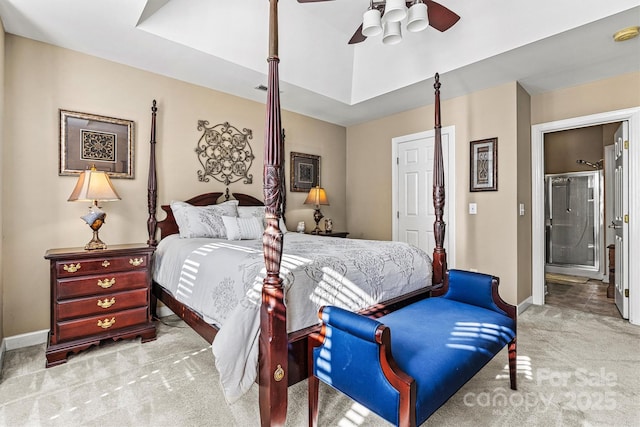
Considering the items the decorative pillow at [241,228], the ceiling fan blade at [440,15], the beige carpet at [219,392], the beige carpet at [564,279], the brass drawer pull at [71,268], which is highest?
the ceiling fan blade at [440,15]

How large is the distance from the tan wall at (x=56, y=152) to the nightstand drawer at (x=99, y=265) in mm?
584

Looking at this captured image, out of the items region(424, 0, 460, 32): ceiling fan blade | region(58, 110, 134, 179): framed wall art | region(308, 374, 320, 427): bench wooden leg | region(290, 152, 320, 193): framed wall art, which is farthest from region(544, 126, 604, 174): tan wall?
region(58, 110, 134, 179): framed wall art

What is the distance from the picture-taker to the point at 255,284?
1.67 m

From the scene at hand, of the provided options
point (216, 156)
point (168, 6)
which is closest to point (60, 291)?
point (216, 156)

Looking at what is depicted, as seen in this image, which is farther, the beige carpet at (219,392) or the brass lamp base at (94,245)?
the brass lamp base at (94,245)

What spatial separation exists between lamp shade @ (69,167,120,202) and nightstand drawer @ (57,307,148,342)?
919 mm

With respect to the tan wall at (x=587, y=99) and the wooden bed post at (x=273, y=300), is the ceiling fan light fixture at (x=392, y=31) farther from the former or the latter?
the tan wall at (x=587, y=99)

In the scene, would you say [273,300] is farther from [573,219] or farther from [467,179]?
[573,219]

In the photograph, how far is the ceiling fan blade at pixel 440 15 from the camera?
210 centimetres

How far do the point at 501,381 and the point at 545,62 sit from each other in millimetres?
2838

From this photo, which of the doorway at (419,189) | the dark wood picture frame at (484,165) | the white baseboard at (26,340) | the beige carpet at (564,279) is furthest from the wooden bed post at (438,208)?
the beige carpet at (564,279)

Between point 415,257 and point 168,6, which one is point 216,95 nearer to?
point 168,6

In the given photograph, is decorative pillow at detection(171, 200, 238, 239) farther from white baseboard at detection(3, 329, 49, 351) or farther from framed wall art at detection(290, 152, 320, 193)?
framed wall art at detection(290, 152, 320, 193)

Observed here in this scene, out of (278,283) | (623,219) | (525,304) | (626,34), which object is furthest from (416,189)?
(278,283)
